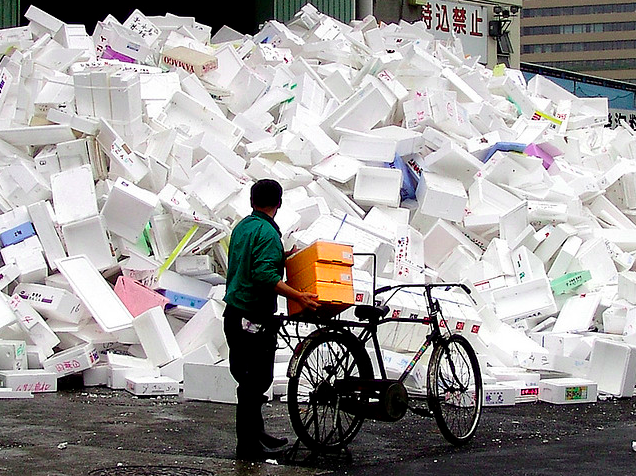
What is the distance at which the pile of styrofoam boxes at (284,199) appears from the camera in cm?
828

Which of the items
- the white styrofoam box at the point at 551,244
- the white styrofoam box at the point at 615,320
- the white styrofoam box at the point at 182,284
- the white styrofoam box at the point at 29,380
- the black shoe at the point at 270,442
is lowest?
the black shoe at the point at 270,442

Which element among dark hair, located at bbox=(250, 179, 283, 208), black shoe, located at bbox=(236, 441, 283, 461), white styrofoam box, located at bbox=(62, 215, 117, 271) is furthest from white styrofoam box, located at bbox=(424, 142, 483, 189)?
black shoe, located at bbox=(236, 441, 283, 461)

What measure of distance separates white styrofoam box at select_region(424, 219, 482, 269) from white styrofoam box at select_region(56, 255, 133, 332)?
340cm

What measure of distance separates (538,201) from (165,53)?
4762 millimetres

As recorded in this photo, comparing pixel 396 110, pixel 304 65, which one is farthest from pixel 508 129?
pixel 304 65

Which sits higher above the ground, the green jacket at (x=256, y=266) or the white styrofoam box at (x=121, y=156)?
the white styrofoam box at (x=121, y=156)

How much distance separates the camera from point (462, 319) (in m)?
7.88

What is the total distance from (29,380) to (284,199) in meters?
3.28

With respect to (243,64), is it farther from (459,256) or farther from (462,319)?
(462,319)

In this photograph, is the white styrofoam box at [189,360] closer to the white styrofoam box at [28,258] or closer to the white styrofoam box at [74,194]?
the white styrofoam box at [28,258]

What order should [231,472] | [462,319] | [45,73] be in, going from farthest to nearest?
[45,73] → [462,319] → [231,472]

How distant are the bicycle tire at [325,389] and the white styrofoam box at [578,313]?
431 centimetres

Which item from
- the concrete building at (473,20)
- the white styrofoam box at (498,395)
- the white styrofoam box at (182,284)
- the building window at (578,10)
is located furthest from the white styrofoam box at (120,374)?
the building window at (578,10)

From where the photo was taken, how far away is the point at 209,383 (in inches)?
294
